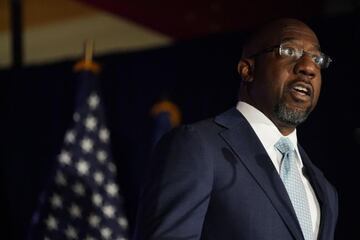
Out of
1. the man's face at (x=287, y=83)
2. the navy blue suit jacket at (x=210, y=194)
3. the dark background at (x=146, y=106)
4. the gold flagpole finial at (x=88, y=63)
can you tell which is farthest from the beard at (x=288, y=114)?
the gold flagpole finial at (x=88, y=63)

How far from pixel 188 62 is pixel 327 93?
776mm

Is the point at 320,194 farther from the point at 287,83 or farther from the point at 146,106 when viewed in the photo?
the point at 146,106

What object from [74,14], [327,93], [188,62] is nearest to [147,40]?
[74,14]

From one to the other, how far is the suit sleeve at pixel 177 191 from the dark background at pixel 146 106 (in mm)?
1428

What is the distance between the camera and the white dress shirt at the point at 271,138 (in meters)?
1.72

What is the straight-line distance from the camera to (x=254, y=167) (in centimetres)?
163

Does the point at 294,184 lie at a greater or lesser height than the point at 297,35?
lesser

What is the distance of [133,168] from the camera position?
3566 mm

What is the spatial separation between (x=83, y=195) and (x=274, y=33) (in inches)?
67.5

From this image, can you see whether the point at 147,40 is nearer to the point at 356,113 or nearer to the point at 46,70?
the point at 46,70

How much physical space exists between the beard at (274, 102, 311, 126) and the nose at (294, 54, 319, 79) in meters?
0.08

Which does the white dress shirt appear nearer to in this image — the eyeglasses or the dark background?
the eyeglasses

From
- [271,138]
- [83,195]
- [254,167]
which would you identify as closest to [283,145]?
[271,138]

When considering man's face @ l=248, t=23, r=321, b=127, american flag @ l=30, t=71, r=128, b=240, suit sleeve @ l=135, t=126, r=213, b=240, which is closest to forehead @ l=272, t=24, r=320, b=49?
man's face @ l=248, t=23, r=321, b=127
